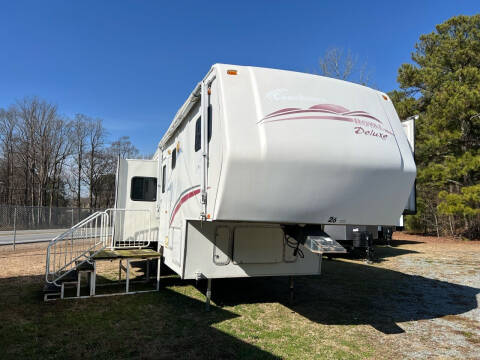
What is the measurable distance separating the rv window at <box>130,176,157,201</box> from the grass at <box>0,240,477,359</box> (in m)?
1.99

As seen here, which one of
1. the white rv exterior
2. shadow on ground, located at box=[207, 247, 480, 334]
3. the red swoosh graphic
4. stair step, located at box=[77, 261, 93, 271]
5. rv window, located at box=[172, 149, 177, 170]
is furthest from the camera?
rv window, located at box=[172, 149, 177, 170]

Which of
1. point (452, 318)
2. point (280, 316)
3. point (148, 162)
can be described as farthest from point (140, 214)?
point (452, 318)

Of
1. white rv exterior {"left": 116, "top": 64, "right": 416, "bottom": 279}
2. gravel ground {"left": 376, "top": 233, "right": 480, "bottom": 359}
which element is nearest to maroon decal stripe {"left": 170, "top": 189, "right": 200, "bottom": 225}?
white rv exterior {"left": 116, "top": 64, "right": 416, "bottom": 279}

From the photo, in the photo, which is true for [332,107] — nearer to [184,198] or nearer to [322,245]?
[322,245]

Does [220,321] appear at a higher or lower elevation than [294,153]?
lower

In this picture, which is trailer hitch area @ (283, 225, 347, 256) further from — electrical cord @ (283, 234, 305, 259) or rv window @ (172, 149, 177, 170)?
rv window @ (172, 149, 177, 170)

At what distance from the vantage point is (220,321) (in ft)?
16.5

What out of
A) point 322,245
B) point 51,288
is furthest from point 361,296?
point 51,288

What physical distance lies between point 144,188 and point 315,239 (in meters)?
5.23

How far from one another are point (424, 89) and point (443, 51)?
2242 millimetres

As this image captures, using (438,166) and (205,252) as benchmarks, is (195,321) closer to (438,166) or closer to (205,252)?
(205,252)

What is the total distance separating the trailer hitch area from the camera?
4033mm

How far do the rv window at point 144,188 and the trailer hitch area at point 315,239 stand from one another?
14.6 ft

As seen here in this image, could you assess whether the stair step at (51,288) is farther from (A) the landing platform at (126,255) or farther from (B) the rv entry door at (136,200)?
(B) the rv entry door at (136,200)
